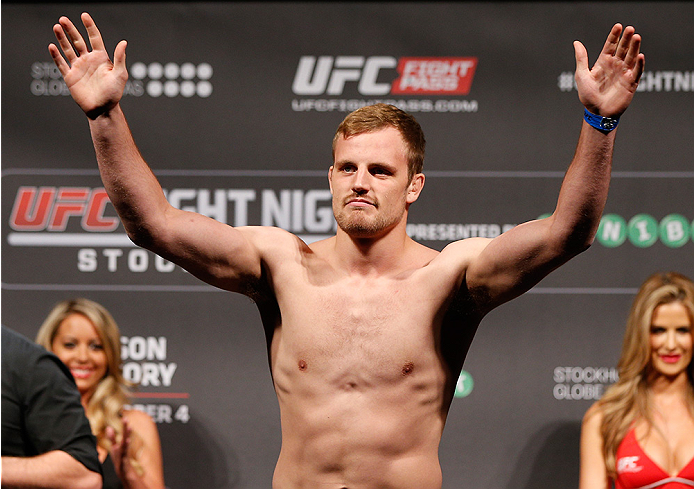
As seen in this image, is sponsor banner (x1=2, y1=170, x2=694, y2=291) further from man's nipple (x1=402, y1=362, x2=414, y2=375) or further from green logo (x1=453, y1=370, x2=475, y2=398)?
man's nipple (x1=402, y1=362, x2=414, y2=375)

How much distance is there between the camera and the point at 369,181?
2207mm

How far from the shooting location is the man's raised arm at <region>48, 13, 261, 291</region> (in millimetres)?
2008

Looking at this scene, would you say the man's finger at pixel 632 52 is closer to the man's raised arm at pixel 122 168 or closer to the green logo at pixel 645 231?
the man's raised arm at pixel 122 168

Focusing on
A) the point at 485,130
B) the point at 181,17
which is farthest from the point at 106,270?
the point at 485,130

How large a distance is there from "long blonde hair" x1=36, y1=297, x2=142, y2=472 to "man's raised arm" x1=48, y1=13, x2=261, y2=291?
1398 millimetres

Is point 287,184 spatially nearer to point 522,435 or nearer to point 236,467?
point 236,467

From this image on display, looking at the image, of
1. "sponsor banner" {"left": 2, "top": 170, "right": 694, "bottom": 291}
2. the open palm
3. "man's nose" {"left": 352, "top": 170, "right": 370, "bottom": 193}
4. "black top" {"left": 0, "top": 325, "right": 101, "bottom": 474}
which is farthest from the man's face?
"sponsor banner" {"left": 2, "top": 170, "right": 694, "bottom": 291}

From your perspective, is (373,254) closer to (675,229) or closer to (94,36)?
(94,36)

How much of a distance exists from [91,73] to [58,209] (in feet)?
5.89

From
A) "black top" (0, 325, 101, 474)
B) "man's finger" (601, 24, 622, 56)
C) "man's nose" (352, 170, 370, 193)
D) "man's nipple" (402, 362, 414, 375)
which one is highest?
"man's finger" (601, 24, 622, 56)

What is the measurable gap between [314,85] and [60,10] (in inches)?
47.1

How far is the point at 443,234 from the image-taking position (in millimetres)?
3619

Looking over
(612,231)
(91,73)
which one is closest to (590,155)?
(91,73)

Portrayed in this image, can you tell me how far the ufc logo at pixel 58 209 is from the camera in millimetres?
3680
